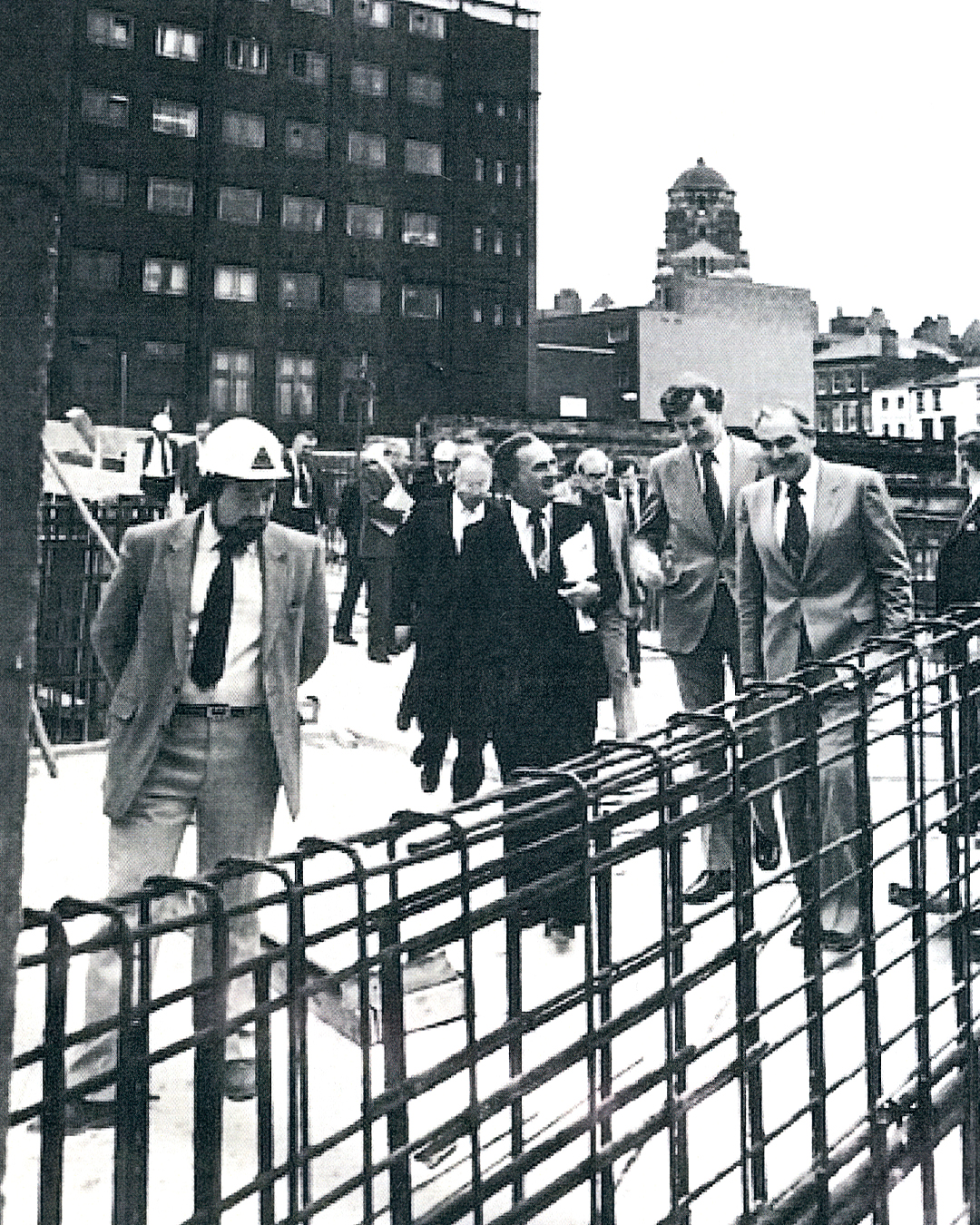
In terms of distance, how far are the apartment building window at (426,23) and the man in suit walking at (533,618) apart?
54569 millimetres

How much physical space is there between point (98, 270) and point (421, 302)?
38.9 feet

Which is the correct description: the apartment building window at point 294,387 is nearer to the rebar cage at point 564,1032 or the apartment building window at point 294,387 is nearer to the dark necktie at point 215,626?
the rebar cage at point 564,1032

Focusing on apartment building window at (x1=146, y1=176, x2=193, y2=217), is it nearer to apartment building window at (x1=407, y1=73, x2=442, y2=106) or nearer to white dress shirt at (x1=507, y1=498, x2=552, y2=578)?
apartment building window at (x1=407, y1=73, x2=442, y2=106)

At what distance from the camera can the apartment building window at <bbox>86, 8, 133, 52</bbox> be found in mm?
53188

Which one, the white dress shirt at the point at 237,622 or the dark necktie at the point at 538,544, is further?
the dark necktie at the point at 538,544

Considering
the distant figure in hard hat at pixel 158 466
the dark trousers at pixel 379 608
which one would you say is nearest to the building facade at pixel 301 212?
the distant figure in hard hat at pixel 158 466

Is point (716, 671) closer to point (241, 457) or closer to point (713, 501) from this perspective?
point (713, 501)

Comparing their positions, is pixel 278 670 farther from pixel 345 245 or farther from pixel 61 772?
pixel 345 245

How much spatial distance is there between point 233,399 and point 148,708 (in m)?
51.5

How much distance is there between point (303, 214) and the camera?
57.2 m

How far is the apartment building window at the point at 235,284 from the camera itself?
183 ft

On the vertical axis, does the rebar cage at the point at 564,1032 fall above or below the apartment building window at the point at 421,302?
below

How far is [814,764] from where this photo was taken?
374 cm

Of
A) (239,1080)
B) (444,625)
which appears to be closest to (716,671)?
(444,625)
